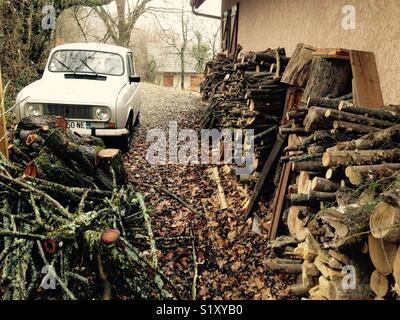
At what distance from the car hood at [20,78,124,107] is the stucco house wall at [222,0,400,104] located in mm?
3560

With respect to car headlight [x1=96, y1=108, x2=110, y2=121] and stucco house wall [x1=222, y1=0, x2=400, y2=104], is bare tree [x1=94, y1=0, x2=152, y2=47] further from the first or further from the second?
car headlight [x1=96, y1=108, x2=110, y2=121]

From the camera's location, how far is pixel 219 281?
4016 millimetres

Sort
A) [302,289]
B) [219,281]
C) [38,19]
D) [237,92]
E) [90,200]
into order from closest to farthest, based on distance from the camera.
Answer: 1. [302,289]
2. [219,281]
3. [90,200]
4. [237,92]
5. [38,19]

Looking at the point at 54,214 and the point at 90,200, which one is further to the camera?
the point at 90,200

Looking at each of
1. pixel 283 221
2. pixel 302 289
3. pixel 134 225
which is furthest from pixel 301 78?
pixel 134 225

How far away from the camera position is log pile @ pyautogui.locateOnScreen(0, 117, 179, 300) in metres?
3.21

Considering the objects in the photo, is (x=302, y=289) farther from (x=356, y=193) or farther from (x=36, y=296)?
(x=36, y=296)

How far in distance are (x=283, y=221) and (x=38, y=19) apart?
10232 millimetres

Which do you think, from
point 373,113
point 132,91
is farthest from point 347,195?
point 132,91

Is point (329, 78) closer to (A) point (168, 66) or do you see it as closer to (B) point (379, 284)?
(B) point (379, 284)

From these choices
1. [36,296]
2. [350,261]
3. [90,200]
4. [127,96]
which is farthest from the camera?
[127,96]

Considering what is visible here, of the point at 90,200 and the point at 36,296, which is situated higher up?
the point at 90,200

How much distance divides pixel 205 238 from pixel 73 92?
3.76m

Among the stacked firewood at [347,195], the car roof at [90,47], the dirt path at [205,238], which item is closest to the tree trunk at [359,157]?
the stacked firewood at [347,195]
